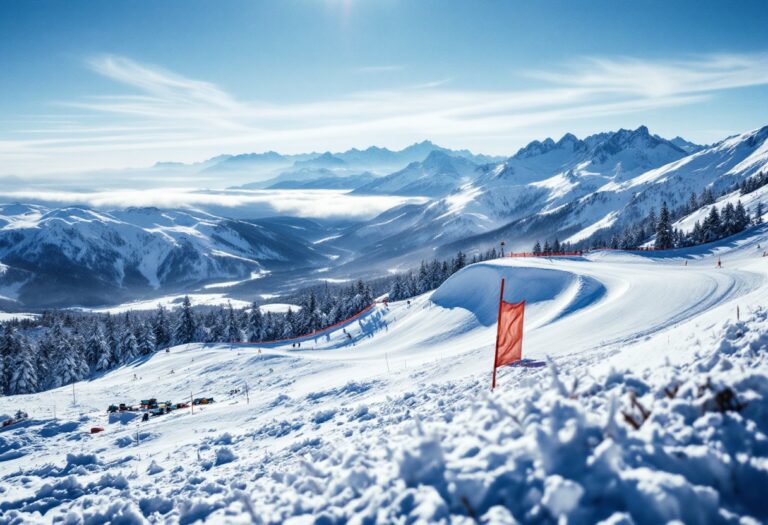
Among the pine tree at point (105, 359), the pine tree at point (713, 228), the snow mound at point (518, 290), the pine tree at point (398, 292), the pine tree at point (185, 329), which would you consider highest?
the pine tree at point (713, 228)

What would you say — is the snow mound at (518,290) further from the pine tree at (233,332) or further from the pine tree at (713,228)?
the pine tree at (713,228)

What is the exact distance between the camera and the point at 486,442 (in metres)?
6.21

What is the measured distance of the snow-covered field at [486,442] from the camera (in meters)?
4.92

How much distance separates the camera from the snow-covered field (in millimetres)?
4922

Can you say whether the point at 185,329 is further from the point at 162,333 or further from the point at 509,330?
the point at 509,330

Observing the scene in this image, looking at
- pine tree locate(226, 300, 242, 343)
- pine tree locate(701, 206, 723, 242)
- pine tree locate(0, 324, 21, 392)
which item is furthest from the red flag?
pine tree locate(701, 206, 723, 242)

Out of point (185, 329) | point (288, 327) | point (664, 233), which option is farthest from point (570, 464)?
point (664, 233)

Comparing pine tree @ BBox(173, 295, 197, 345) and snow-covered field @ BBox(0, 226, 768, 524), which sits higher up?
snow-covered field @ BBox(0, 226, 768, 524)

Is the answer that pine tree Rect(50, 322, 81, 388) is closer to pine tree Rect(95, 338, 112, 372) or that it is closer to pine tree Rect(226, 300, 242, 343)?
pine tree Rect(95, 338, 112, 372)

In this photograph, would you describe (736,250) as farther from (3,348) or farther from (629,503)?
(3,348)

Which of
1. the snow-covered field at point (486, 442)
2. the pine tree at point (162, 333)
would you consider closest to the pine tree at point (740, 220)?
the snow-covered field at point (486, 442)

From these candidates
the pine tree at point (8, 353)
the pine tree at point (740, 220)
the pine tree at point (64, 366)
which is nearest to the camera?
the pine tree at point (8, 353)

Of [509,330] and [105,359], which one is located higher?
[509,330]

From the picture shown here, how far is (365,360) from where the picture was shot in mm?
32312
